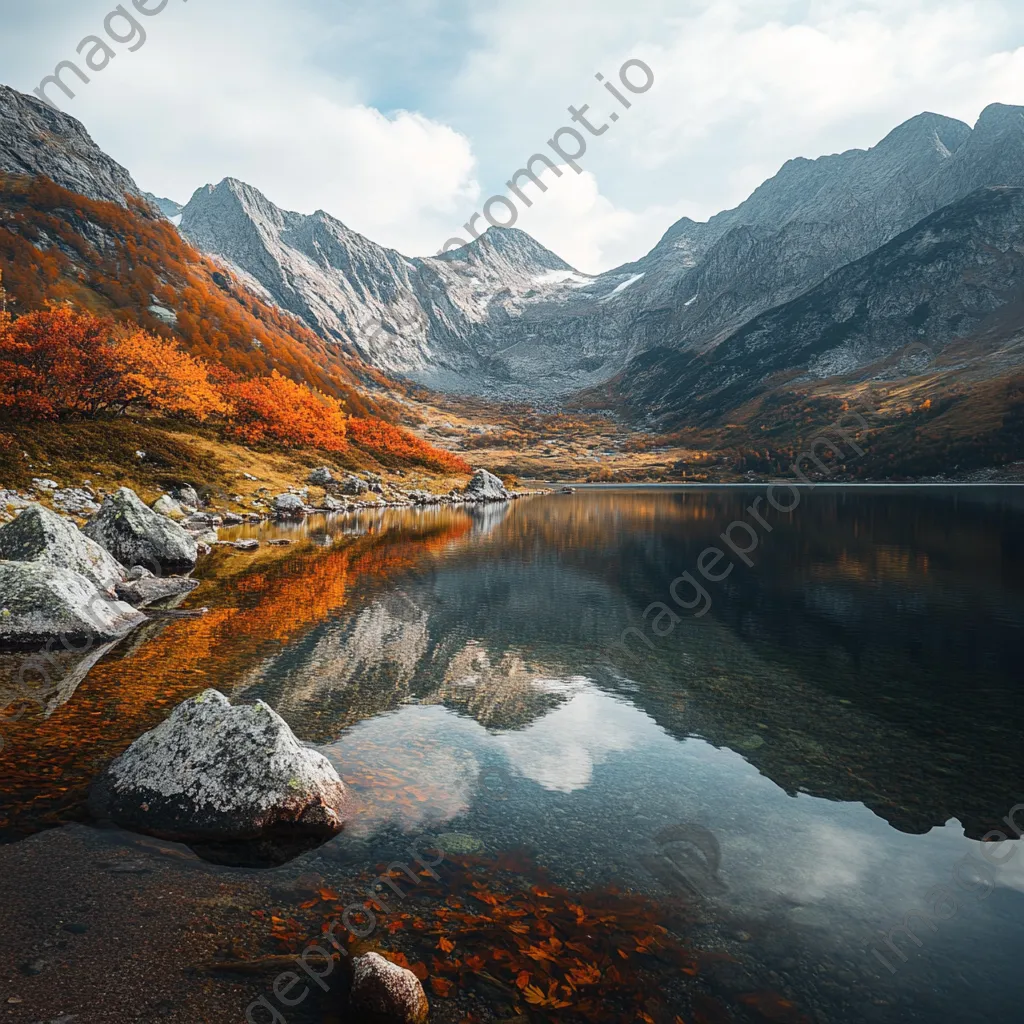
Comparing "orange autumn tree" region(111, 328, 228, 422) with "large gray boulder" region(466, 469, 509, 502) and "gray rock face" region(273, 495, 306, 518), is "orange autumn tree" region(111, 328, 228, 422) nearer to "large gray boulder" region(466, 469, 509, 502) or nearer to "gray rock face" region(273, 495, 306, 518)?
"gray rock face" region(273, 495, 306, 518)

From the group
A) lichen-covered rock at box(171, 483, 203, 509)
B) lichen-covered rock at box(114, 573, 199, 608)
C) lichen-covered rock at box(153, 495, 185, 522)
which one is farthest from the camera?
lichen-covered rock at box(171, 483, 203, 509)

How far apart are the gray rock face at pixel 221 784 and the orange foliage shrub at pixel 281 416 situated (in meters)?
96.2

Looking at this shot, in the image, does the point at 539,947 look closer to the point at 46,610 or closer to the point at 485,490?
the point at 46,610

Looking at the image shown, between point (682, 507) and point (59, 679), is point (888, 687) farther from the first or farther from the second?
point (682, 507)

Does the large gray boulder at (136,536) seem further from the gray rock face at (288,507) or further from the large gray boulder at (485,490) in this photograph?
the large gray boulder at (485,490)

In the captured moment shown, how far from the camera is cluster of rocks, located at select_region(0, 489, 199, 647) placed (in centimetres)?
2059

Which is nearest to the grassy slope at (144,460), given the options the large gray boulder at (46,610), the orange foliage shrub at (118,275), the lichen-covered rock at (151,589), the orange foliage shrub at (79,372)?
the orange foliage shrub at (79,372)

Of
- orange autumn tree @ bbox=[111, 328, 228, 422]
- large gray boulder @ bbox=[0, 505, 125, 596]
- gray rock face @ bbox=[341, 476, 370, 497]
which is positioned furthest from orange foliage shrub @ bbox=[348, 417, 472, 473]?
large gray boulder @ bbox=[0, 505, 125, 596]

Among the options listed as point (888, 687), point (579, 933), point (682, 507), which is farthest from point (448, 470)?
point (579, 933)

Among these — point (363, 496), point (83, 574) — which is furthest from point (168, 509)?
point (363, 496)

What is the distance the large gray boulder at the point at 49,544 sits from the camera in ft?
78.6

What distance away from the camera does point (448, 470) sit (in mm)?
147000

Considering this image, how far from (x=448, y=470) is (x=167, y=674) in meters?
130

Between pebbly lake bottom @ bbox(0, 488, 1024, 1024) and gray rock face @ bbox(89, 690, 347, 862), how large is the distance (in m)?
0.51
